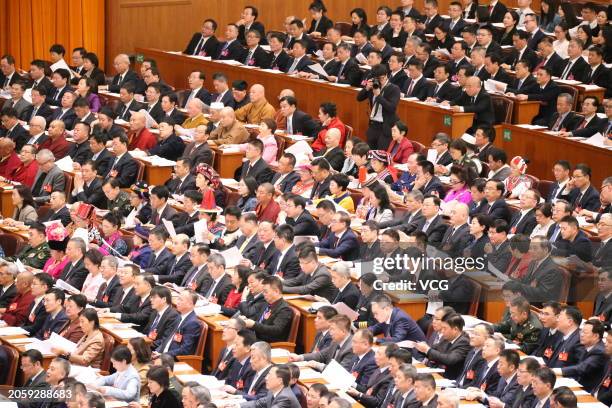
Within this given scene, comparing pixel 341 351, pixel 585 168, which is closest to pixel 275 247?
pixel 341 351

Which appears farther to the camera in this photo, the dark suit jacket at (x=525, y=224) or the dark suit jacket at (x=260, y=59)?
the dark suit jacket at (x=260, y=59)

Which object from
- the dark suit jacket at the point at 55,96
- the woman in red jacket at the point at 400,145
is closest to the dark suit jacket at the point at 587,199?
the woman in red jacket at the point at 400,145

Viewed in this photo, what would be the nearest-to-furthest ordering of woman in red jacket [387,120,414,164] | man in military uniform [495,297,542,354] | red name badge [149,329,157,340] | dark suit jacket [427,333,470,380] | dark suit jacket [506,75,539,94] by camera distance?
dark suit jacket [427,333,470,380] < man in military uniform [495,297,542,354] < red name badge [149,329,157,340] < woman in red jacket [387,120,414,164] < dark suit jacket [506,75,539,94]

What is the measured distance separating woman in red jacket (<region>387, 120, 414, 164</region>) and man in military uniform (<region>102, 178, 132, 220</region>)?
8.71 ft

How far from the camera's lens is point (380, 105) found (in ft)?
44.3

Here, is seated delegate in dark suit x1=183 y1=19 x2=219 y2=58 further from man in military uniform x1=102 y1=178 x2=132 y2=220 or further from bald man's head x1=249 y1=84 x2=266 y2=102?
man in military uniform x1=102 y1=178 x2=132 y2=220

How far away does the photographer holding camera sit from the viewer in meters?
13.5

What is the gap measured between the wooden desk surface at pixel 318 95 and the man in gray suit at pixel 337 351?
4.72 metres

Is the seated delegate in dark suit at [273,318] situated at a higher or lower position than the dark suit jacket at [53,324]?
higher

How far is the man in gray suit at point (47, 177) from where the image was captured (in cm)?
1277

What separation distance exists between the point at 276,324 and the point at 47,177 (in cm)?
423

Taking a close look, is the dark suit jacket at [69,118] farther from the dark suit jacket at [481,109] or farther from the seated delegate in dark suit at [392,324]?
the seated delegate in dark suit at [392,324]

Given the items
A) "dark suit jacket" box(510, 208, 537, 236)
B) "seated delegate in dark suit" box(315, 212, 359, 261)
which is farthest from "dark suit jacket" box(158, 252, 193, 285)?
"dark suit jacket" box(510, 208, 537, 236)

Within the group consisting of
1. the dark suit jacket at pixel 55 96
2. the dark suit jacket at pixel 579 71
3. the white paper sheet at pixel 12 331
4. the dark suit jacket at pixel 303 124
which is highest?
the dark suit jacket at pixel 579 71
